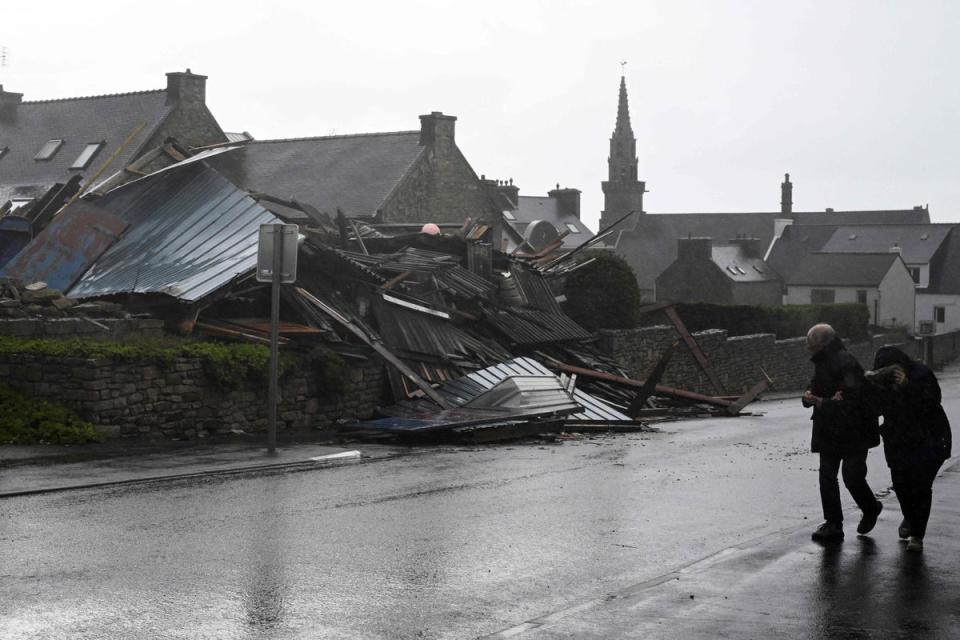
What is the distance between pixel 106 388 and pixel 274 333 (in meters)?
2.31

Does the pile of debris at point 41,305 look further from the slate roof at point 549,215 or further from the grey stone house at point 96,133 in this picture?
the slate roof at point 549,215

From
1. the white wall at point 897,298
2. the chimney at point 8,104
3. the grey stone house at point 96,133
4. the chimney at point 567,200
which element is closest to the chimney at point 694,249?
the white wall at point 897,298

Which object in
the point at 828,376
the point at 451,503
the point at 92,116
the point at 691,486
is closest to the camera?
the point at 828,376

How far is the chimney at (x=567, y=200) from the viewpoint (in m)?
92.1

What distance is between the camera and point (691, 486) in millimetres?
14133

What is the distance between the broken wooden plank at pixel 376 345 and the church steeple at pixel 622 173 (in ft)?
420

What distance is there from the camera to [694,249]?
76.4m

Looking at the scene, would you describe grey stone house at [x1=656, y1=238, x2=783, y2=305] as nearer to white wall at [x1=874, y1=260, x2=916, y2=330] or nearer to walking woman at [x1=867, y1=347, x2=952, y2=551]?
white wall at [x1=874, y1=260, x2=916, y2=330]

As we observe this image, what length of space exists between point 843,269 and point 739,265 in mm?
6547

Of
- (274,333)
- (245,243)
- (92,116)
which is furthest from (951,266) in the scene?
(274,333)

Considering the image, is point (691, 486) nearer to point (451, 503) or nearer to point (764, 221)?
point (451, 503)

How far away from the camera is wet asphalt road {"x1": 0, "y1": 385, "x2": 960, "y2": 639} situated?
7559mm

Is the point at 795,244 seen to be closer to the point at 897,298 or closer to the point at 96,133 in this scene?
the point at 897,298

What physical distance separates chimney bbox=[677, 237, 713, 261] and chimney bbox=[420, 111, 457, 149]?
99.3 feet
